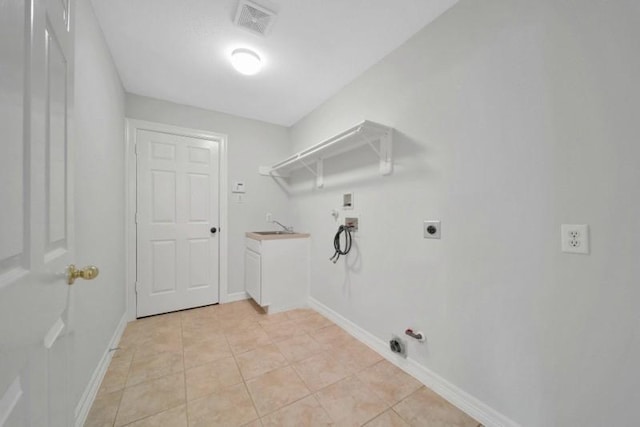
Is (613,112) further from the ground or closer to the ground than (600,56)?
closer to the ground

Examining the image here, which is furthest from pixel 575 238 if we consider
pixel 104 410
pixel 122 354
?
pixel 122 354

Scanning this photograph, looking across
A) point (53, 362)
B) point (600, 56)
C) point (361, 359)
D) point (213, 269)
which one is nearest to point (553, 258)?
point (600, 56)

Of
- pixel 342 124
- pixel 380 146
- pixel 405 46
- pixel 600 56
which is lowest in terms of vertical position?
pixel 380 146

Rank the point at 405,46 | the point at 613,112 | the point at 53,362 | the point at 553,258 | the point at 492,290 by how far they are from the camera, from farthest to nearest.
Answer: the point at 405,46, the point at 492,290, the point at 553,258, the point at 613,112, the point at 53,362

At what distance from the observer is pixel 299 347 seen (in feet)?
6.57

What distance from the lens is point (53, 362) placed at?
67 centimetres

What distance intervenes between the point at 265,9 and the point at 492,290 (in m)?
2.15

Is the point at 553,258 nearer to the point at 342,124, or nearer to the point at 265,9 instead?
the point at 342,124

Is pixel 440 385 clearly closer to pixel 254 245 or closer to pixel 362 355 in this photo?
pixel 362 355

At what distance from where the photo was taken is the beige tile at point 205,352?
1.81 m

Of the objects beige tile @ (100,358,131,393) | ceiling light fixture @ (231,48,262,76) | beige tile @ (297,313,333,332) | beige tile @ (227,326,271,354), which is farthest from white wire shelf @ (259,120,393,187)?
beige tile @ (100,358,131,393)

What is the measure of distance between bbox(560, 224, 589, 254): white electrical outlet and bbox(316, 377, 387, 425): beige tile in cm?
127

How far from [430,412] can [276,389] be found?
0.92m

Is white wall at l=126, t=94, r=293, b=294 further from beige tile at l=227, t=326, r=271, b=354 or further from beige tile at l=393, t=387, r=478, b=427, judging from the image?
beige tile at l=393, t=387, r=478, b=427
